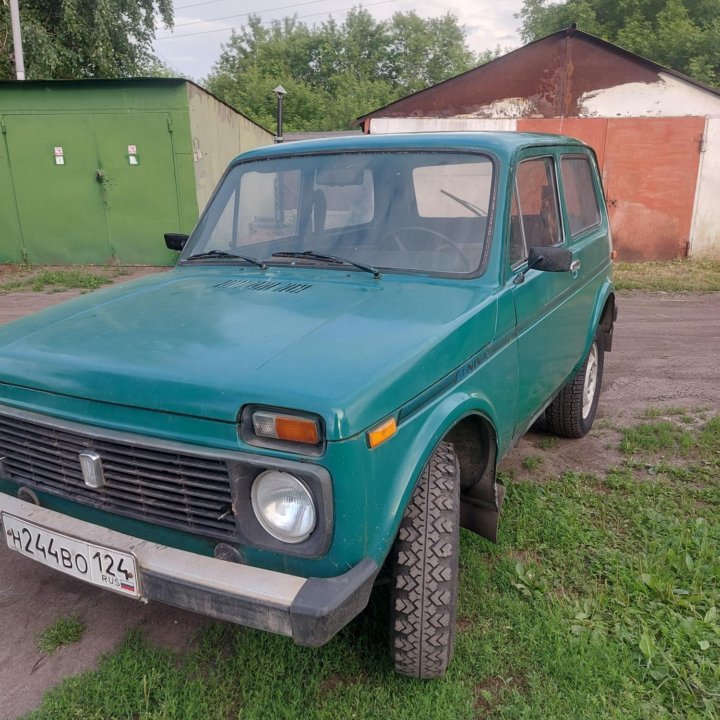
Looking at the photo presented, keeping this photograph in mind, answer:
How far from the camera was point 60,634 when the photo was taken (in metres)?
2.64

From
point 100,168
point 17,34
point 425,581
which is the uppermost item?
point 17,34

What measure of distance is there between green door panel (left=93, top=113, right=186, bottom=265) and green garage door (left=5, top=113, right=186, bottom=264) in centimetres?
2

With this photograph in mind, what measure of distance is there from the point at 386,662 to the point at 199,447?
118 centimetres

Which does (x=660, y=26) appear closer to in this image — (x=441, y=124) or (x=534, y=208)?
(x=441, y=124)

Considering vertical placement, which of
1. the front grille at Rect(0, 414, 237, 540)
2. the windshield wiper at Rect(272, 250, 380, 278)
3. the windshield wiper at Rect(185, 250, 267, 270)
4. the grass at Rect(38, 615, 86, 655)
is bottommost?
the grass at Rect(38, 615, 86, 655)

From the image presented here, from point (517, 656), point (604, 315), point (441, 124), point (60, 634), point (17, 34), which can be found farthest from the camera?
point (17, 34)

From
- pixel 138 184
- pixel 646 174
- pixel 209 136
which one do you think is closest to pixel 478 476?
pixel 138 184

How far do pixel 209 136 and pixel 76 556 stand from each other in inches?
463

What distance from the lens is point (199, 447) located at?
196 centimetres

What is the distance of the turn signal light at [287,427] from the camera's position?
1.84 meters

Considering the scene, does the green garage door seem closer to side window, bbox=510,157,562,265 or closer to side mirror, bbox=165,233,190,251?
side mirror, bbox=165,233,190,251

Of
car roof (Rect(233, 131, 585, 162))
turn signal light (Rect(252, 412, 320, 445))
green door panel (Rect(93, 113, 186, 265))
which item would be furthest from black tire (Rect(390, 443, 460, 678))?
green door panel (Rect(93, 113, 186, 265))

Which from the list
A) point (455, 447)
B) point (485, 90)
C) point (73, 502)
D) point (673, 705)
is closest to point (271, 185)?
point (455, 447)

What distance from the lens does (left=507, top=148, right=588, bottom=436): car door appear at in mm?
3057
